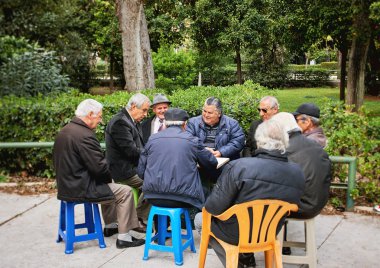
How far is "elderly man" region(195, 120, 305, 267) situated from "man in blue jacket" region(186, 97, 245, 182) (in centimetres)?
216

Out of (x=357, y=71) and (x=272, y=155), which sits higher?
(x=357, y=71)

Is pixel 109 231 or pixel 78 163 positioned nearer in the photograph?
pixel 78 163

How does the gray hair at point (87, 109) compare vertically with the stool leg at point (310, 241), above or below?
above

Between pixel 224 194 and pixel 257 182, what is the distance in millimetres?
309

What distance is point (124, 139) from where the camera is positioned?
563 cm

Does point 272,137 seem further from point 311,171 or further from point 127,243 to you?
point 127,243

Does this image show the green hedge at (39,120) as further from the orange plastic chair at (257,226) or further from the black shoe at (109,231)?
the orange plastic chair at (257,226)

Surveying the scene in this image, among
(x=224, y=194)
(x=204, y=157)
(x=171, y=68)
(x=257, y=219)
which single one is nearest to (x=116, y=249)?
(x=204, y=157)

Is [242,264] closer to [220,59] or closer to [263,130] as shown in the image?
[263,130]

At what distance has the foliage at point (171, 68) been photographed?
2089 centimetres

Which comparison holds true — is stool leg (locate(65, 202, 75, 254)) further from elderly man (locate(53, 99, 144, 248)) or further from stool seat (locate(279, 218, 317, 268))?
stool seat (locate(279, 218, 317, 268))

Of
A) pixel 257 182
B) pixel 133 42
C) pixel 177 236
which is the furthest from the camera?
pixel 133 42

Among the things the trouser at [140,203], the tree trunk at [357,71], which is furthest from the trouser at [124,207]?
the tree trunk at [357,71]

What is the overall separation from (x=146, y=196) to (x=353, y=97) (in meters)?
14.0
